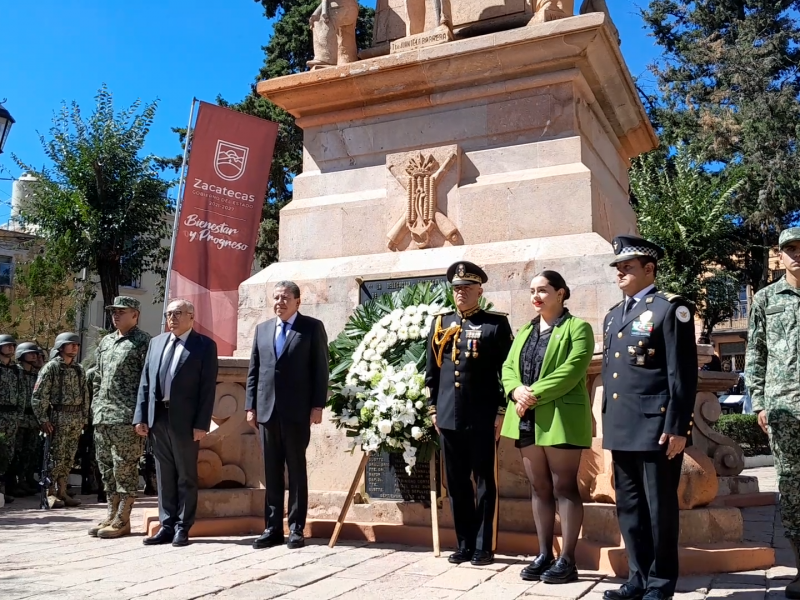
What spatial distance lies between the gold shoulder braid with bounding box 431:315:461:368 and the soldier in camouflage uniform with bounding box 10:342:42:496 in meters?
7.81

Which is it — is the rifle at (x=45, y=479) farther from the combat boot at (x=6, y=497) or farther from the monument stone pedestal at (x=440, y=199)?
the monument stone pedestal at (x=440, y=199)

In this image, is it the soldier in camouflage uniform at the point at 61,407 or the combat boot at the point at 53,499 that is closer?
the combat boot at the point at 53,499

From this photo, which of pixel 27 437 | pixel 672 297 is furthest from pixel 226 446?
pixel 27 437

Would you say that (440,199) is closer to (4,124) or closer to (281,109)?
(4,124)

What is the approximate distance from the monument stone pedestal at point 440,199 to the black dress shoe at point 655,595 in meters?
1.48

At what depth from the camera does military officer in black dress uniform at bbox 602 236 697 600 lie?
426 cm

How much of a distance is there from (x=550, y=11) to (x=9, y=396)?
855cm

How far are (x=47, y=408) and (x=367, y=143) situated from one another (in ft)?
17.4

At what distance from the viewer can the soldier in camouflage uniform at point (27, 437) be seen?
11.4 m

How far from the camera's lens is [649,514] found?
4410 mm

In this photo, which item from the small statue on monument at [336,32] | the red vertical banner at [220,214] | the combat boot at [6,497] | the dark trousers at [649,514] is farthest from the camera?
the red vertical banner at [220,214]

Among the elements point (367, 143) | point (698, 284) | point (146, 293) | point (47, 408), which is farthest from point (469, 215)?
point (146, 293)

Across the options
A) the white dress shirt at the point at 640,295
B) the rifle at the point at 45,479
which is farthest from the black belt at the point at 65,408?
the white dress shirt at the point at 640,295

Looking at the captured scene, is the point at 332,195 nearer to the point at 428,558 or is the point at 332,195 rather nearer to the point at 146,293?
the point at 428,558
